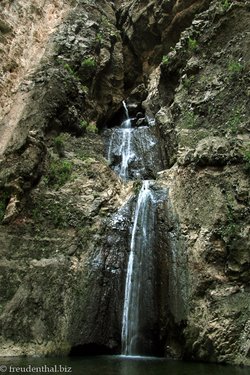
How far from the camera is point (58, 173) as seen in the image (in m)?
16.0

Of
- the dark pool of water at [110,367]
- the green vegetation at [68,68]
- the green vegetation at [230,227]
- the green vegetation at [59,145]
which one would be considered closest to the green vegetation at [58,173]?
the green vegetation at [59,145]

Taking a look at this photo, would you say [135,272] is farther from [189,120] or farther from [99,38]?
[99,38]

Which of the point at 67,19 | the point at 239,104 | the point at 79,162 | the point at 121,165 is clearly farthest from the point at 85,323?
the point at 67,19

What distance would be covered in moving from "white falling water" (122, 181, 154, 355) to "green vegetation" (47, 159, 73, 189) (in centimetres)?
313

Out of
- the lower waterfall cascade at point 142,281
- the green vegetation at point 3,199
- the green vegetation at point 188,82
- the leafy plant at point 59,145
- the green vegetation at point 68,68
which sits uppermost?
the green vegetation at point 68,68

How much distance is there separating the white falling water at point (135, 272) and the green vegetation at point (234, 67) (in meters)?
6.59

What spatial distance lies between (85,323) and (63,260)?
2172 millimetres

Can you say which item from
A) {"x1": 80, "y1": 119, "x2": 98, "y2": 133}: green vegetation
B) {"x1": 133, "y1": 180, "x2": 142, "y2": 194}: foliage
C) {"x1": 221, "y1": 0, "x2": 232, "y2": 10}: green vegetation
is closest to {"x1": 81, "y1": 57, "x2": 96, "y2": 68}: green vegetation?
{"x1": 80, "y1": 119, "x2": 98, "y2": 133}: green vegetation

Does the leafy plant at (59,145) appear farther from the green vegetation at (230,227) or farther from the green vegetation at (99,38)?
the green vegetation at (99,38)

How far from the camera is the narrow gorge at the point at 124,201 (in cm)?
1161

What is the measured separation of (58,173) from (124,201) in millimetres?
2951

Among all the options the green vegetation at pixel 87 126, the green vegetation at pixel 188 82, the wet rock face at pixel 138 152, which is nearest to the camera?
the wet rock face at pixel 138 152

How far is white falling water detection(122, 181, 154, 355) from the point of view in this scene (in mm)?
11938

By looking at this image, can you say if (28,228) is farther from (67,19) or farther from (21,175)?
(67,19)
